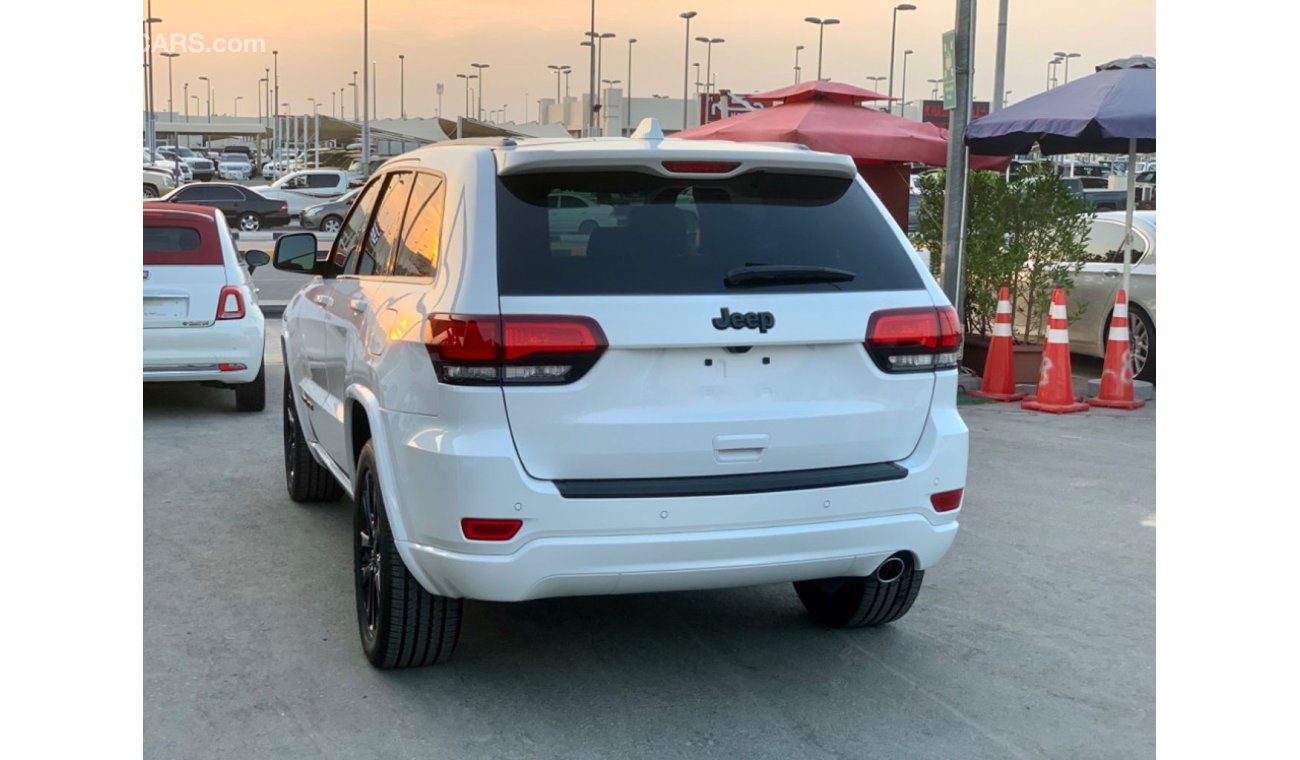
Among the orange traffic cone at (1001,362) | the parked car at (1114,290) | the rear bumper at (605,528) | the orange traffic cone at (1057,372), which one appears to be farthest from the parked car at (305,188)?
the rear bumper at (605,528)

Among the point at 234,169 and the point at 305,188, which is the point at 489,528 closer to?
the point at 305,188

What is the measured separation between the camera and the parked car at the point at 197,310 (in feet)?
30.7

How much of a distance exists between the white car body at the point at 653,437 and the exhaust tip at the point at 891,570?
0.07m

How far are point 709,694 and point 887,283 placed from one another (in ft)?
4.61

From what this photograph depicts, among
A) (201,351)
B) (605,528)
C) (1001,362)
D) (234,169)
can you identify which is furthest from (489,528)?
(234,169)

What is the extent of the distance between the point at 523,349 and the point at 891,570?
4.60 feet

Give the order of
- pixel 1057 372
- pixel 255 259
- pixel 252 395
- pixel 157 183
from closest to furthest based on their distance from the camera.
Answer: pixel 252 395 → pixel 1057 372 → pixel 255 259 → pixel 157 183

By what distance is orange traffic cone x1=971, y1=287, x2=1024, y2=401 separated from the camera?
10766 mm

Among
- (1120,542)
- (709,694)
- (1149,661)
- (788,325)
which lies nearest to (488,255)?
(788,325)

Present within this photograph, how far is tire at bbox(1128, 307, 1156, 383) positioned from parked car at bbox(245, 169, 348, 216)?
31264mm

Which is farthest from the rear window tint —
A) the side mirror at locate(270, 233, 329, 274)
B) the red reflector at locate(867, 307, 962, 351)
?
the red reflector at locate(867, 307, 962, 351)

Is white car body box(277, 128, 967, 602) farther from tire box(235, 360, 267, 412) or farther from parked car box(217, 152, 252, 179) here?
parked car box(217, 152, 252, 179)

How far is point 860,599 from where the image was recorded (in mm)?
4895

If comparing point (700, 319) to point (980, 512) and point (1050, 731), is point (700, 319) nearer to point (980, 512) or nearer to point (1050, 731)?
point (1050, 731)
